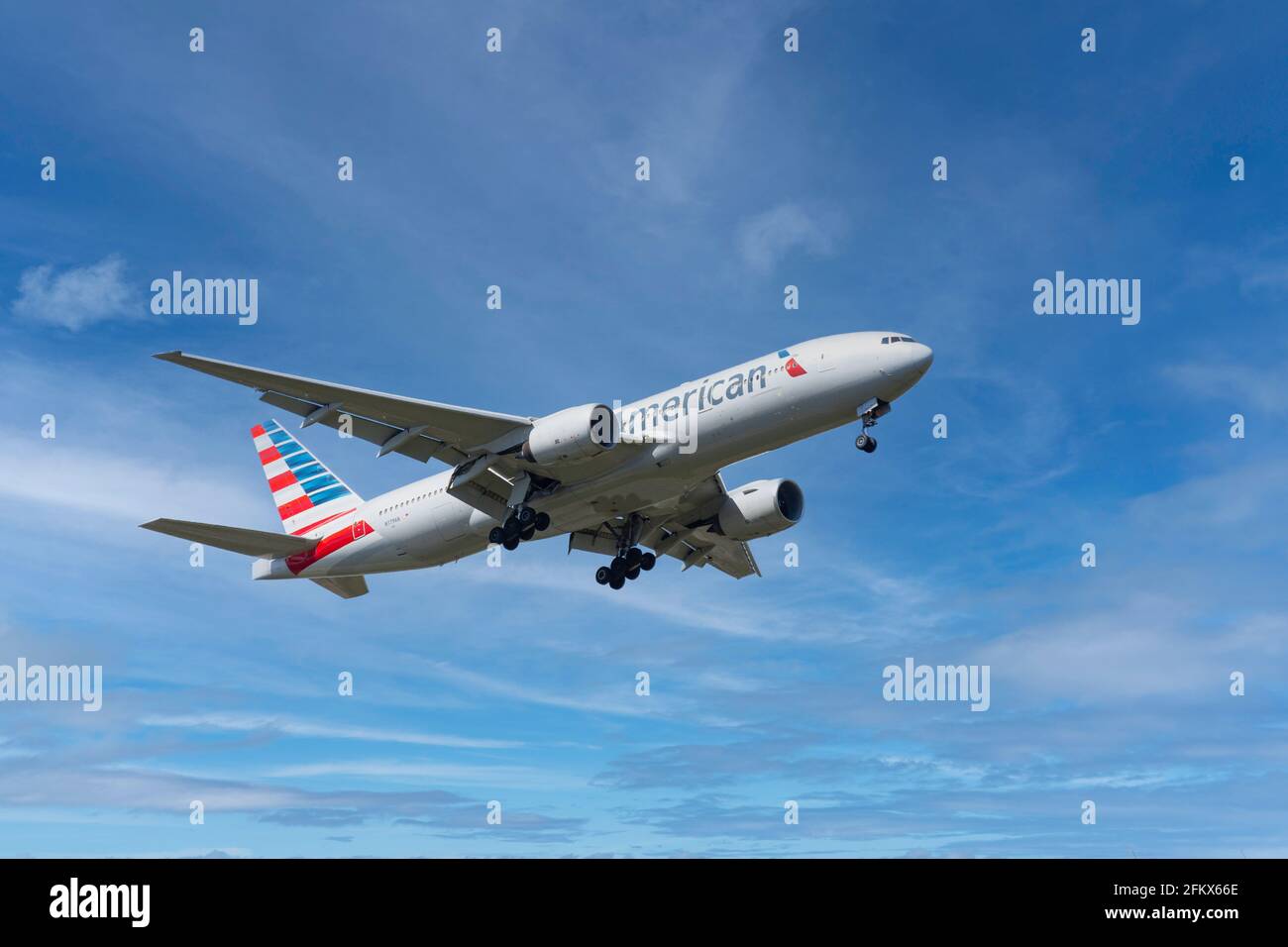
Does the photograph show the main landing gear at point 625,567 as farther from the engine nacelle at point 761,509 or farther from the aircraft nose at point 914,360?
Result: the aircraft nose at point 914,360

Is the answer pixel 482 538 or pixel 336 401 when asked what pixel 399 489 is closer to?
pixel 482 538

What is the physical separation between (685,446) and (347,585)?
17298 millimetres

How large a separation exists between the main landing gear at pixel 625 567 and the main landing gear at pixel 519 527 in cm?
555

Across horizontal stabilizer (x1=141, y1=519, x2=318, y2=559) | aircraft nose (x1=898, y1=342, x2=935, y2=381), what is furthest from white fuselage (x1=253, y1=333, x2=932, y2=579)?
horizontal stabilizer (x1=141, y1=519, x2=318, y2=559)

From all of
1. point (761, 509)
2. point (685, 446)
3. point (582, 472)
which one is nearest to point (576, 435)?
point (582, 472)

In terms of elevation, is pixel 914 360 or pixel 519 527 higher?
pixel 914 360

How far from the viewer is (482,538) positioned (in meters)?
36.8

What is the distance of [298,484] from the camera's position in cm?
4444

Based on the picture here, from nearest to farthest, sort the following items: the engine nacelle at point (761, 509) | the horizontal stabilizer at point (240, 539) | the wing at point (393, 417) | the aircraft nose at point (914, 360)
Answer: the aircraft nose at point (914, 360) → the wing at point (393, 417) → the horizontal stabilizer at point (240, 539) → the engine nacelle at point (761, 509)

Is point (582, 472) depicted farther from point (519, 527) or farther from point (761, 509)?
point (761, 509)

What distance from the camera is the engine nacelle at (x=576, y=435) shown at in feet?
105

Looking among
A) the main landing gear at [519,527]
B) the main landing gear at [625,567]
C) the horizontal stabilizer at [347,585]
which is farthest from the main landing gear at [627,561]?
the horizontal stabilizer at [347,585]

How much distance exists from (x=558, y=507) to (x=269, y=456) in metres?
18.1
